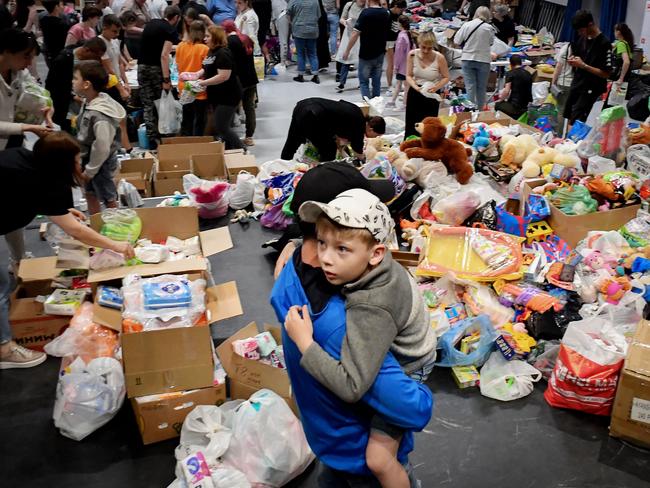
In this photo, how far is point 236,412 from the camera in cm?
292

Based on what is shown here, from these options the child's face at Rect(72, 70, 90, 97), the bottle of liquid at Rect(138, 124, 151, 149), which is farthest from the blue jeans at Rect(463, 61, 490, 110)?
the child's face at Rect(72, 70, 90, 97)

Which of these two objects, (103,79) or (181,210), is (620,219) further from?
(103,79)

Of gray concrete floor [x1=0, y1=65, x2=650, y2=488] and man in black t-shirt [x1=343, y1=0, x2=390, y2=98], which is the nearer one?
gray concrete floor [x1=0, y1=65, x2=650, y2=488]

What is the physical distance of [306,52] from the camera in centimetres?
1051

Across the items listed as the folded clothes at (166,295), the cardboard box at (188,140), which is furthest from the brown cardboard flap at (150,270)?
the cardboard box at (188,140)

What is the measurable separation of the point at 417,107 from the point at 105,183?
3.33 m

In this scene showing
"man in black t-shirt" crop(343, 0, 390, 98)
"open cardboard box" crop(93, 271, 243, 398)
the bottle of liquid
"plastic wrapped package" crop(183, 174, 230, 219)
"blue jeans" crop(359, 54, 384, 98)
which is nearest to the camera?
"open cardboard box" crop(93, 271, 243, 398)

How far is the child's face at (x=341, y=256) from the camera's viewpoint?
1.55 m

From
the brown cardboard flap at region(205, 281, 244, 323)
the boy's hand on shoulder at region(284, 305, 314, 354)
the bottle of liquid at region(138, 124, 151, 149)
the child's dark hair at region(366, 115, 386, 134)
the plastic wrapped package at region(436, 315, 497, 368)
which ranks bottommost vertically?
the bottle of liquid at region(138, 124, 151, 149)

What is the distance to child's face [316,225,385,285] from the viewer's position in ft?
5.08

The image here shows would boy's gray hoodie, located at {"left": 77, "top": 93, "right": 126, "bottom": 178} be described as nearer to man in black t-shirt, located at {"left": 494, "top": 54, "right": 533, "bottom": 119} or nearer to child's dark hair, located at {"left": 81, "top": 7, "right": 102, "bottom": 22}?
child's dark hair, located at {"left": 81, "top": 7, "right": 102, "bottom": 22}

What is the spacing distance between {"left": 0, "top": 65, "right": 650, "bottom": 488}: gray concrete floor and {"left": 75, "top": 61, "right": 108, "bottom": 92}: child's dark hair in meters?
1.89

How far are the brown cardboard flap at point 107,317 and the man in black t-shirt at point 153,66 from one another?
404 centimetres

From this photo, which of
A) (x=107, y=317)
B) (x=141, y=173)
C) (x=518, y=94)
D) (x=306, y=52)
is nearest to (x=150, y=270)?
(x=107, y=317)
